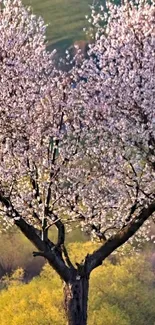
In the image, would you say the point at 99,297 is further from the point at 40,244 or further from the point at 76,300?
the point at 40,244

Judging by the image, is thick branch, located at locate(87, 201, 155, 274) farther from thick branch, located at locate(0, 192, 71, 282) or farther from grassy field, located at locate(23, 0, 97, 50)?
grassy field, located at locate(23, 0, 97, 50)

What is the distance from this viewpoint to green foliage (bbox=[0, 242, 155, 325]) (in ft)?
95.9

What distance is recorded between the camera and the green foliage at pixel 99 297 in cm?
2922

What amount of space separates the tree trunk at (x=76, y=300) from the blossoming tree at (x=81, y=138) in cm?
2

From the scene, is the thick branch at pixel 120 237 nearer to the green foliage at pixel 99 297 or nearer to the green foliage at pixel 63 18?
the green foliage at pixel 99 297

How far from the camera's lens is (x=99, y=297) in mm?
31062

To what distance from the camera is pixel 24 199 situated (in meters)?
13.1

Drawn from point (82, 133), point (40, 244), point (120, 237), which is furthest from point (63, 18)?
point (40, 244)

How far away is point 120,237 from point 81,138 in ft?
8.01

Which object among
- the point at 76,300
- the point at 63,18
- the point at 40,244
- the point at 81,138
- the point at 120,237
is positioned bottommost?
the point at 76,300

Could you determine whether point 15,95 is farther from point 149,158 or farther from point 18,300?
point 18,300


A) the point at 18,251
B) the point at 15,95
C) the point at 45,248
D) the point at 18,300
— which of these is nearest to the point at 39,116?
the point at 15,95

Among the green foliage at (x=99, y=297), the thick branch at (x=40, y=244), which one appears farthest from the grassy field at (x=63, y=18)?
the thick branch at (x=40, y=244)

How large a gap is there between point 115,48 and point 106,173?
283 centimetres
